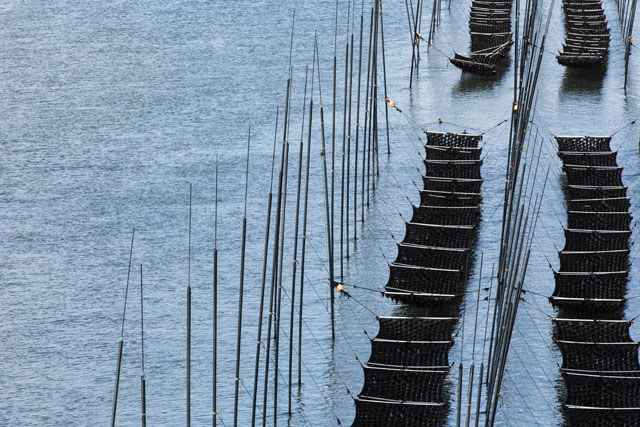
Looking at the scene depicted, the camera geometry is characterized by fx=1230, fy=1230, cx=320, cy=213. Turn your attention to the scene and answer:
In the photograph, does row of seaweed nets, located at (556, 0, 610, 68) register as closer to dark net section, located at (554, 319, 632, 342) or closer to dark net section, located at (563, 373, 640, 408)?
dark net section, located at (554, 319, 632, 342)

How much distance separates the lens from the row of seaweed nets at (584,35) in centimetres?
2492

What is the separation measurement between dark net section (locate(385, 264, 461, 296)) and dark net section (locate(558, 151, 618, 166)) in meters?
4.11

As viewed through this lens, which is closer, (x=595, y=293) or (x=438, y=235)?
(x=595, y=293)

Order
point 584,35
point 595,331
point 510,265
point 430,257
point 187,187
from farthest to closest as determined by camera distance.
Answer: point 584,35
point 187,187
point 430,257
point 510,265
point 595,331

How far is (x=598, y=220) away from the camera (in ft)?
61.7

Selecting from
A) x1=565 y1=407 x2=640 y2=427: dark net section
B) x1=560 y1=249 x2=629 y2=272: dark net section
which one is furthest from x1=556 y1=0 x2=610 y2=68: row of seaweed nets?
x1=565 y1=407 x2=640 y2=427: dark net section

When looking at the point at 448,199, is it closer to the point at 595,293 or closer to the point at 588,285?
the point at 588,285

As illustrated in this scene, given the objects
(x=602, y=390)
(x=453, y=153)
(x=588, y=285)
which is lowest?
(x=602, y=390)

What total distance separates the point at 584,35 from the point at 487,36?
81.2 inches

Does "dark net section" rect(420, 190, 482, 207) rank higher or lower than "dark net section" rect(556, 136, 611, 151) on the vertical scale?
lower

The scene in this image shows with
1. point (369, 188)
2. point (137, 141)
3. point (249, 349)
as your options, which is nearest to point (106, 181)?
point (137, 141)

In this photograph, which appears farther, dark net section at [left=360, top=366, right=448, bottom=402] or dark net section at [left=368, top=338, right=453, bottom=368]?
dark net section at [left=368, top=338, right=453, bottom=368]

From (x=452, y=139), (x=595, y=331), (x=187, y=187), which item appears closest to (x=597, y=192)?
(x=452, y=139)

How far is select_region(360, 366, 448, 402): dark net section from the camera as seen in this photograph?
15039 mm
